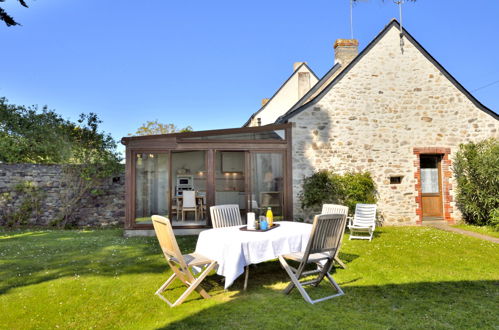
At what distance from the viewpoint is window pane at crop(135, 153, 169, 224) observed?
8.51 metres

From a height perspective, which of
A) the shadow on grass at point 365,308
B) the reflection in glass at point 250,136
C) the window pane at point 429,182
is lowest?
the shadow on grass at point 365,308

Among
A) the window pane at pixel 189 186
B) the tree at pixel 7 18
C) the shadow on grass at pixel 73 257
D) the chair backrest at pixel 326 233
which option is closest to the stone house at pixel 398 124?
the window pane at pixel 189 186

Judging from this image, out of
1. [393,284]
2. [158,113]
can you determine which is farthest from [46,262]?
[158,113]

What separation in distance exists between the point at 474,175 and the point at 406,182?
189 cm

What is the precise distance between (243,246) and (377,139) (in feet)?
24.2

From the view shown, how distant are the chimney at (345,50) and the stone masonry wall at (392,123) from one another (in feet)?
8.83

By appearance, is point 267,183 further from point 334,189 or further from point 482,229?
point 482,229

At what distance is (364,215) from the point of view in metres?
8.18

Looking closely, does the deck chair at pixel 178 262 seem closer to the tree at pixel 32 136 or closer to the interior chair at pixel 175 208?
the interior chair at pixel 175 208

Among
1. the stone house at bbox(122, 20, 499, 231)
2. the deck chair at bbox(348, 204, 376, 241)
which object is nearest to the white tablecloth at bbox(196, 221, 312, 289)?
the deck chair at bbox(348, 204, 376, 241)

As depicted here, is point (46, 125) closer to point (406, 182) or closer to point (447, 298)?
point (406, 182)

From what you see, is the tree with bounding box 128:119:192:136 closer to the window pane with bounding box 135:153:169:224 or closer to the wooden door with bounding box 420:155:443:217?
the window pane with bounding box 135:153:169:224

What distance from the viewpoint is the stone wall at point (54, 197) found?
1105 centimetres

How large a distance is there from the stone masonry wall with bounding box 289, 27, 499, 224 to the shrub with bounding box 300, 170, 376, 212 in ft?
1.31
